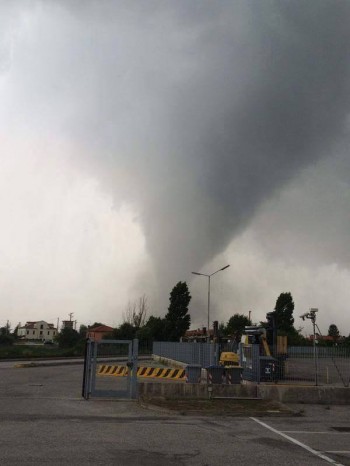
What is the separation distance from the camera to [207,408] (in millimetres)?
15281

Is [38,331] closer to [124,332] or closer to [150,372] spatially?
[124,332]

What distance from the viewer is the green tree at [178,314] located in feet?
278

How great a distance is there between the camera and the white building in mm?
190250

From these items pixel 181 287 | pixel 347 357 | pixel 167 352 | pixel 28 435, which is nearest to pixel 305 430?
pixel 28 435

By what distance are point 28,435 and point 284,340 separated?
16.9 meters

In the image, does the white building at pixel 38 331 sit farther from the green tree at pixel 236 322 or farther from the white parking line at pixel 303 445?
the white parking line at pixel 303 445

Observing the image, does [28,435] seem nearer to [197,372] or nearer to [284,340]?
[197,372]

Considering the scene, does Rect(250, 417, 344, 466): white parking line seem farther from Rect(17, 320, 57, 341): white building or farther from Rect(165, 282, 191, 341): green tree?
Rect(17, 320, 57, 341): white building

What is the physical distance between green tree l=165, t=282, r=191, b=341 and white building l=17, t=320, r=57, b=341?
11296 cm

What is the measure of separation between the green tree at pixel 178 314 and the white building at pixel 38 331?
371 feet

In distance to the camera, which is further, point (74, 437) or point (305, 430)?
point (305, 430)

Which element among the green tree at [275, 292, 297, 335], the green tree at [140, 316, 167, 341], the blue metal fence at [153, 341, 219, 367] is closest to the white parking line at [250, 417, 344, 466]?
the blue metal fence at [153, 341, 219, 367]

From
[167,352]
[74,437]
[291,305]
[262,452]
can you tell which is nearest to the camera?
[262,452]

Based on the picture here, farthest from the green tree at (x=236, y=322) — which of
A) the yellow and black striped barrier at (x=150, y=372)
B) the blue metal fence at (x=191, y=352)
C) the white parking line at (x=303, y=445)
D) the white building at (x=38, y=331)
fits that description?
the white parking line at (x=303, y=445)
